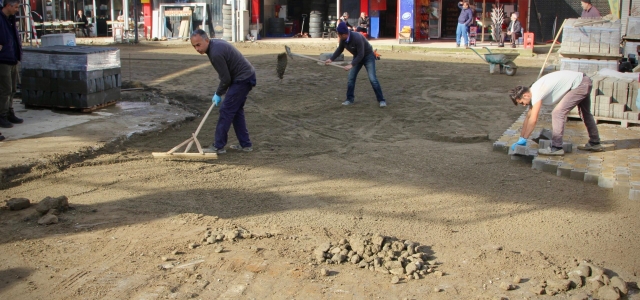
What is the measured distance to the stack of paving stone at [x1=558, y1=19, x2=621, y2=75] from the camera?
10.7 meters

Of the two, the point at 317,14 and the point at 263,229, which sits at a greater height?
the point at 317,14

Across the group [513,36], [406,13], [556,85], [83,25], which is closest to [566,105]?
[556,85]

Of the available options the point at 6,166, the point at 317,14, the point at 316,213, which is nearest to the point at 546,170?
the point at 316,213

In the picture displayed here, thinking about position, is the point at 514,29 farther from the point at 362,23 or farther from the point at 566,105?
the point at 566,105

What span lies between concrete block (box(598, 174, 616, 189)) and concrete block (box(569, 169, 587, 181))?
22cm

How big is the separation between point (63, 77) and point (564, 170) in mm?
7316

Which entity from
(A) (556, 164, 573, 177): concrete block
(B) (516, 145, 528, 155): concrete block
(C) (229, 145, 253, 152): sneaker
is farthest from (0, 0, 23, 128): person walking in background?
(A) (556, 164, 573, 177): concrete block

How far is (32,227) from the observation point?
555cm

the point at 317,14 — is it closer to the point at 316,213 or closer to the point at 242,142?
the point at 242,142

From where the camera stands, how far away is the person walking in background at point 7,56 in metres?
8.72

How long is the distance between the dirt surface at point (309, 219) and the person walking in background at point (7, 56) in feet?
6.08

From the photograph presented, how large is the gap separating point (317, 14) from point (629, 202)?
70.7ft

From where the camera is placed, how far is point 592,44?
10.8 m

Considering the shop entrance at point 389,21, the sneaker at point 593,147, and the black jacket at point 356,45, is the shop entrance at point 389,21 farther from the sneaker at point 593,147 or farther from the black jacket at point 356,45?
the sneaker at point 593,147
